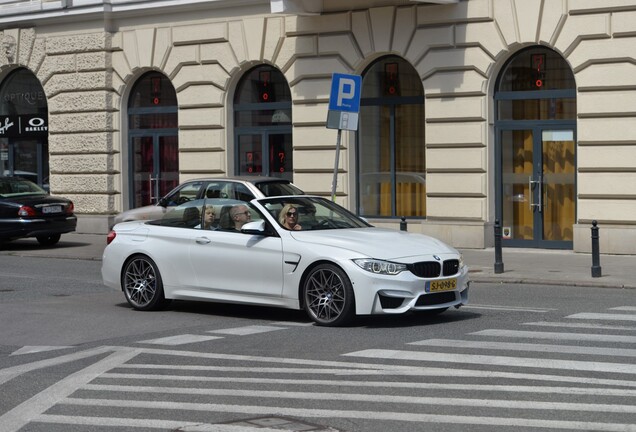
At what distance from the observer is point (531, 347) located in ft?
36.3

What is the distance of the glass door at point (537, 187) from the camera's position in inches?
902

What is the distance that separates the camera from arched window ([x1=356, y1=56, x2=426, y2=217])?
25062mm

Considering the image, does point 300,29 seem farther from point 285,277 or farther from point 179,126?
point 285,277

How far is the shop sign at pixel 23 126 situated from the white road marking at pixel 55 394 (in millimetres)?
21408

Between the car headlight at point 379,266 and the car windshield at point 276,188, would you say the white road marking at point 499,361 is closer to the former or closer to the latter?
the car headlight at point 379,266

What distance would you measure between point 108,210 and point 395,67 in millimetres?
8460

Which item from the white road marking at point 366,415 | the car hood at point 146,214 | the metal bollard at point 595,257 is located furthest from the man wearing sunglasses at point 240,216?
the car hood at point 146,214

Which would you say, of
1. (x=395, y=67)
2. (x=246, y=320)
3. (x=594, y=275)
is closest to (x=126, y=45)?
(x=395, y=67)

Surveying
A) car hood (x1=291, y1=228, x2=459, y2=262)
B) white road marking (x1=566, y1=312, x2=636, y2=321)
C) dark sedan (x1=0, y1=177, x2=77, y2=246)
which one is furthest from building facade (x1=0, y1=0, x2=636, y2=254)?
car hood (x1=291, y1=228, x2=459, y2=262)

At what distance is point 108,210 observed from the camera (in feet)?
97.4

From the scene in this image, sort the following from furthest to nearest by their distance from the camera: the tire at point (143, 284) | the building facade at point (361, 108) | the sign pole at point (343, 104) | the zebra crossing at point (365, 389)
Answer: the building facade at point (361, 108) < the sign pole at point (343, 104) < the tire at point (143, 284) < the zebra crossing at point (365, 389)

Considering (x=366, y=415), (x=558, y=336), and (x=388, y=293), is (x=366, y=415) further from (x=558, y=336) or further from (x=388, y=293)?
(x=388, y=293)

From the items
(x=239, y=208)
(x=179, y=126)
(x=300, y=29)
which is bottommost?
(x=239, y=208)

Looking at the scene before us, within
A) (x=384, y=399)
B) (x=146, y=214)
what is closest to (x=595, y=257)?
(x=146, y=214)
